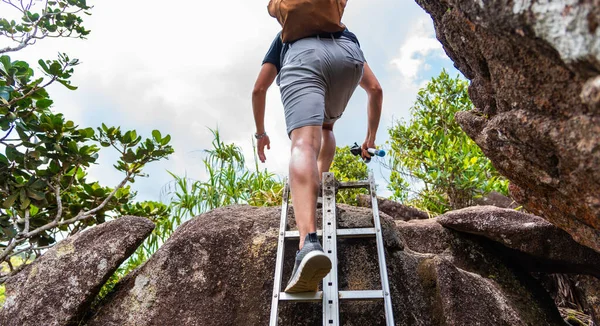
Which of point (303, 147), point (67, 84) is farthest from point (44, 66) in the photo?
point (303, 147)

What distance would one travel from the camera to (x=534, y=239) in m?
3.03

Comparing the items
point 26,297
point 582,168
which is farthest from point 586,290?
point 26,297

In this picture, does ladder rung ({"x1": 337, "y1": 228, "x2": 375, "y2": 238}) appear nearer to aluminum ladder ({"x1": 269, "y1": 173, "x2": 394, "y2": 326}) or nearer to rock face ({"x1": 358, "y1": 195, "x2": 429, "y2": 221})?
aluminum ladder ({"x1": 269, "y1": 173, "x2": 394, "y2": 326})

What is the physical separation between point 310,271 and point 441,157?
386 cm

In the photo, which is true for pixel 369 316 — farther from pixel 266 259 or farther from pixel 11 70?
pixel 11 70

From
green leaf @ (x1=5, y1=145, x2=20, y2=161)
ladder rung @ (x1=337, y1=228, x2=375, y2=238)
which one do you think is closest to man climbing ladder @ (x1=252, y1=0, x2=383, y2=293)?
ladder rung @ (x1=337, y1=228, x2=375, y2=238)

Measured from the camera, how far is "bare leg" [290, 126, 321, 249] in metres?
2.24

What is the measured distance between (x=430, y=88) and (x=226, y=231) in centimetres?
532

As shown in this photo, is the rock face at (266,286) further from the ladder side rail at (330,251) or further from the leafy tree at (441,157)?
the leafy tree at (441,157)

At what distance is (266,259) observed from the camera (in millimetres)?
2824

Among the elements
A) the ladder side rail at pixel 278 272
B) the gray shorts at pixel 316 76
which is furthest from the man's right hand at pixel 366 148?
the ladder side rail at pixel 278 272

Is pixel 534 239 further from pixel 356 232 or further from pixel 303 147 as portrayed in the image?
pixel 303 147

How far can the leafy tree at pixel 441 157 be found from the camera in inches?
212

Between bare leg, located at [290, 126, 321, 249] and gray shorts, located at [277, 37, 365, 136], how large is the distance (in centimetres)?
14
